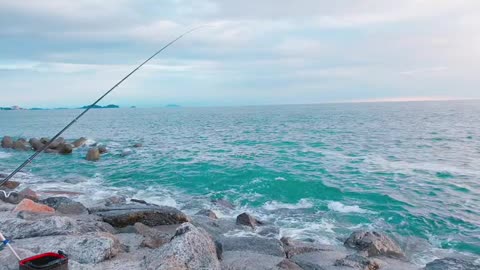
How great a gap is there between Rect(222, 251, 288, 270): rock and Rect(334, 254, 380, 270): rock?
1.41 metres

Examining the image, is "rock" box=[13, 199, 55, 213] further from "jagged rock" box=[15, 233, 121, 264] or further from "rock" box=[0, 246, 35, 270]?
"rock" box=[0, 246, 35, 270]

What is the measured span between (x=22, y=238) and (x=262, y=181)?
12.7m

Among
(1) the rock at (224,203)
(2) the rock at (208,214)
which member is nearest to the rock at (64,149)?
(1) the rock at (224,203)

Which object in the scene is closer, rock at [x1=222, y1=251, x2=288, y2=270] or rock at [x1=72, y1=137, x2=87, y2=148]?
rock at [x1=222, y1=251, x2=288, y2=270]

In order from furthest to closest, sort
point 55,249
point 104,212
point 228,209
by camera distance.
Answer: point 228,209
point 104,212
point 55,249

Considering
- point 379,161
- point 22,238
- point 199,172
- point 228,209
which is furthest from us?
point 379,161

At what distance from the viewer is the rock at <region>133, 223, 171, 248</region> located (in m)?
7.94

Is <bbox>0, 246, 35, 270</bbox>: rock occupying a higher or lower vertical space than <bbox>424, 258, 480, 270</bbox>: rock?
higher

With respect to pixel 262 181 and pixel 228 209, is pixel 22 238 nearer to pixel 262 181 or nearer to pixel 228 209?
pixel 228 209

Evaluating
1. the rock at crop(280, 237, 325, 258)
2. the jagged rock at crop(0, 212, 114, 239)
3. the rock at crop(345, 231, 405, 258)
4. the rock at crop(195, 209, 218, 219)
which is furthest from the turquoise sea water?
Result: the jagged rock at crop(0, 212, 114, 239)

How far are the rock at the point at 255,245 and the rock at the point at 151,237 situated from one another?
4.83 feet

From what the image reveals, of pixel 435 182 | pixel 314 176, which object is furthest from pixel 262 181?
pixel 435 182

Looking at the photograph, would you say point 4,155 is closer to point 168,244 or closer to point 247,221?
point 247,221

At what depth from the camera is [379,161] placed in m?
23.2
